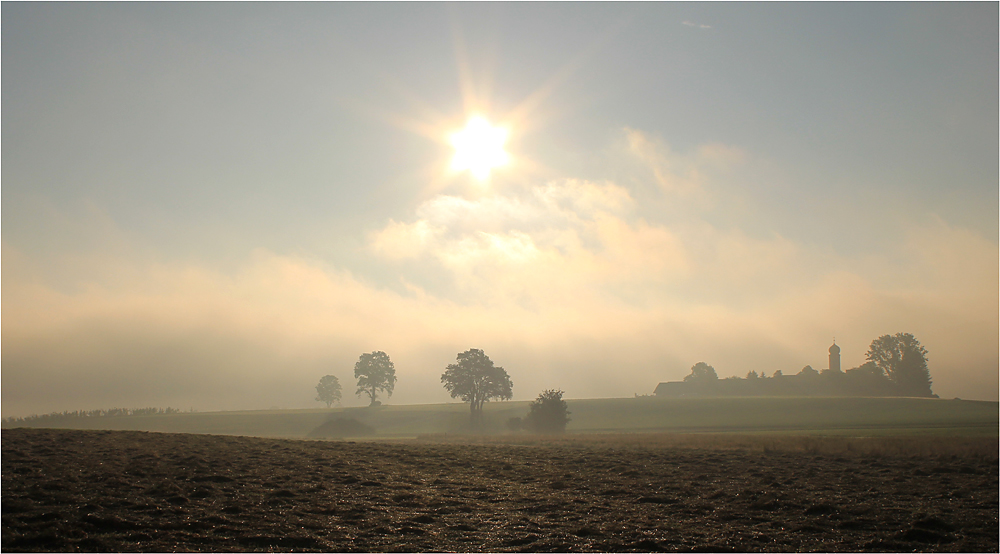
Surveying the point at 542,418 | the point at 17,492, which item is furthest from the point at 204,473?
the point at 542,418

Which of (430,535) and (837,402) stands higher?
(430,535)

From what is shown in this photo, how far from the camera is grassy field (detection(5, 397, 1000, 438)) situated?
72.2m

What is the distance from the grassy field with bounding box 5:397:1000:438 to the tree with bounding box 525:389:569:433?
294 centimetres

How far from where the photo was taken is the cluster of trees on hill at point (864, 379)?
12348 cm

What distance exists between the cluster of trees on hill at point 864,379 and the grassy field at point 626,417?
37.1 metres

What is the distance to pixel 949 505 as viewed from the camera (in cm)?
1708

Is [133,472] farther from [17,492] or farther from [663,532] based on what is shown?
[663,532]

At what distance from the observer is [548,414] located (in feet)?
230

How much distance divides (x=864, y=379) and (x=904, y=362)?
931cm

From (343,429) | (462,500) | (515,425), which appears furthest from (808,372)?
(462,500)

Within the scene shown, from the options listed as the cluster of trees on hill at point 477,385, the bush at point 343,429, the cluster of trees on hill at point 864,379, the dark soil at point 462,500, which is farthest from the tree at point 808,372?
the dark soil at point 462,500

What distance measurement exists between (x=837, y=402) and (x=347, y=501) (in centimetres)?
9812

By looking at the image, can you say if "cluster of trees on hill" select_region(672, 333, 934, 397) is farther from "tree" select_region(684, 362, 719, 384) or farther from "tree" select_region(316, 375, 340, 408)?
"tree" select_region(316, 375, 340, 408)

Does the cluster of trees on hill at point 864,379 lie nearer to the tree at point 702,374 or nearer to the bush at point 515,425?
the tree at point 702,374
